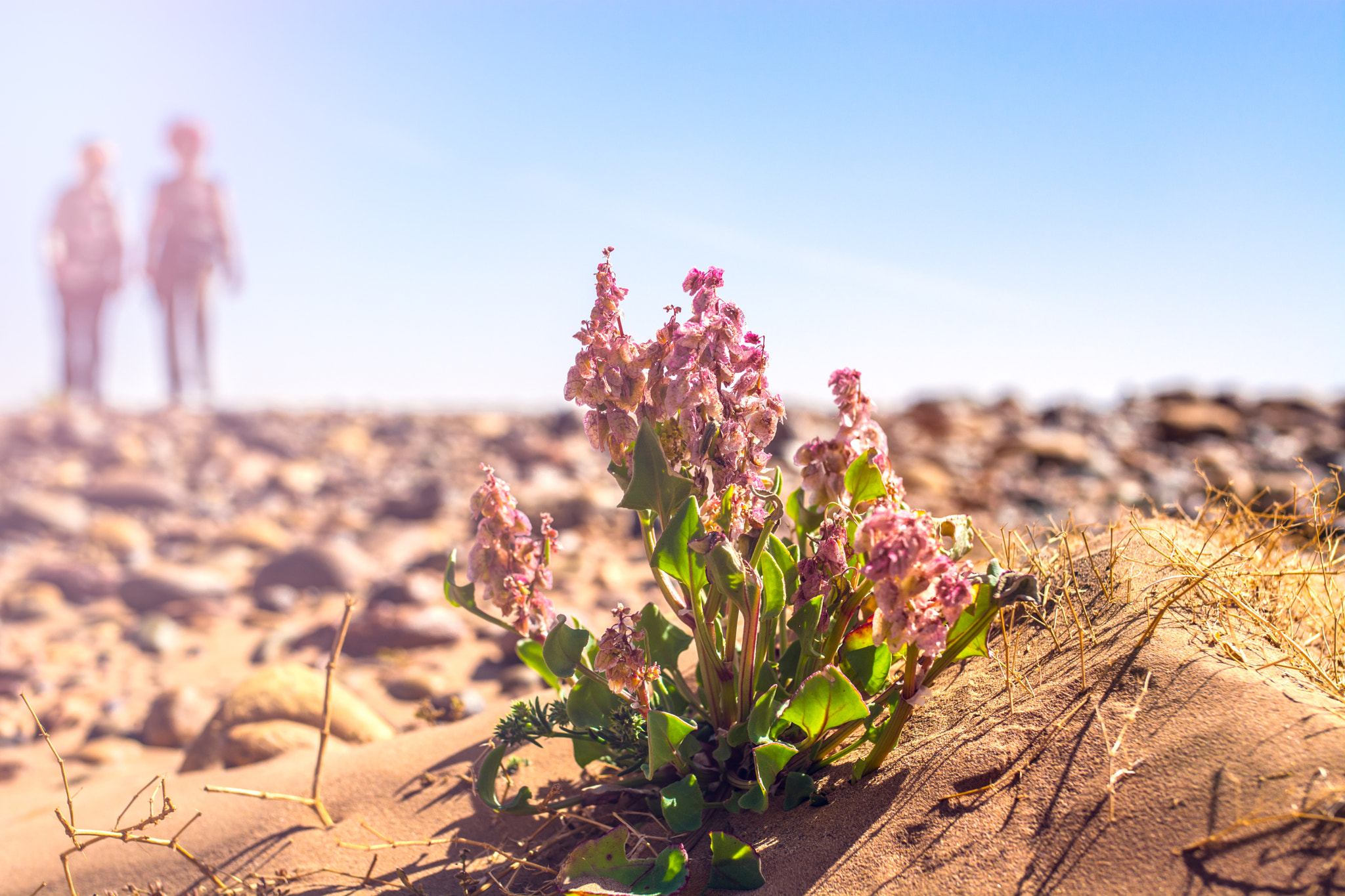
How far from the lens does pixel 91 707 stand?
16.0ft

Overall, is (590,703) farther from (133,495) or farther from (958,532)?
(133,495)

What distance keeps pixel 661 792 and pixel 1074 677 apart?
1.06m

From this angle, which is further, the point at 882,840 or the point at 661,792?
the point at 661,792

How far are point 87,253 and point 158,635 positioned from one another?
8.45 metres

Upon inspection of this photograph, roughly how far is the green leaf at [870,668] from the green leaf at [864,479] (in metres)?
0.46

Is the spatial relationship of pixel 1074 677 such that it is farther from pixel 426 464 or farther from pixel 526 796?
pixel 426 464

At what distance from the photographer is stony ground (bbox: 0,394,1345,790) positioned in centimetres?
465

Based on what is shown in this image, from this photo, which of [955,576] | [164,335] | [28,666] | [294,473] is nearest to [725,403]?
[955,576]

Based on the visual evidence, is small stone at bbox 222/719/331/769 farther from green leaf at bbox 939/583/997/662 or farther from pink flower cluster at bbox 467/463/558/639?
green leaf at bbox 939/583/997/662

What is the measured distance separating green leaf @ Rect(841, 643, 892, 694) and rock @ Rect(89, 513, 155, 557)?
296 inches

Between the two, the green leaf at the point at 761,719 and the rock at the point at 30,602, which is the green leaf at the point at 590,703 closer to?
the green leaf at the point at 761,719

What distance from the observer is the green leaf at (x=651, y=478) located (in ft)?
6.68

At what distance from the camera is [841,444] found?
2035 mm

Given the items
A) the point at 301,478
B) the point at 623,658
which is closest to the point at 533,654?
the point at 623,658
